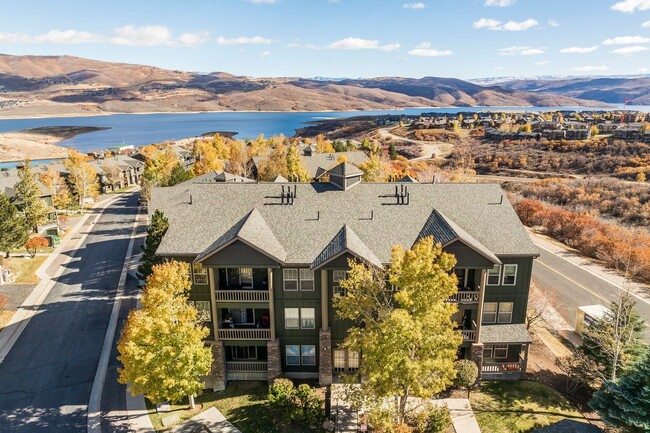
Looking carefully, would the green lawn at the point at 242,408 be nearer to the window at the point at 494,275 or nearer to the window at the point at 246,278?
the window at the point at 246,278

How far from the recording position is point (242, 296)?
2769 cm

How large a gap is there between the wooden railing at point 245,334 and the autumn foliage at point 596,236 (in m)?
43.1

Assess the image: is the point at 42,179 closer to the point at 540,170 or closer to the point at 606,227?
the point at 606,227

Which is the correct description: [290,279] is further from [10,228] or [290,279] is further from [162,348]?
[10,228]

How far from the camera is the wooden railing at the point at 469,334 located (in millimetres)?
27609

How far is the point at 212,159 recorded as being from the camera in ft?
272

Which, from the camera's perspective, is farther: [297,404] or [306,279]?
[306,279]

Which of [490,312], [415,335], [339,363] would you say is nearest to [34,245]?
[339,363]

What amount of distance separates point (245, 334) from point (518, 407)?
751 inches

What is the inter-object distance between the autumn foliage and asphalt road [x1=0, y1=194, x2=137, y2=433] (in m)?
56.2

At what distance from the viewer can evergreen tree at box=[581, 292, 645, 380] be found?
85.4 feet

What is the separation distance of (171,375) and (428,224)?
65.5 feet

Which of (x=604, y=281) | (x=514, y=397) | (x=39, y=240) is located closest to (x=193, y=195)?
(x=514, y=397)

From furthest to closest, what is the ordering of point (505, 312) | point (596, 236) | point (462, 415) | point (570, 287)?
point (596, 236)
point (570, 287)
point (505, 312)
point (462, 415)
